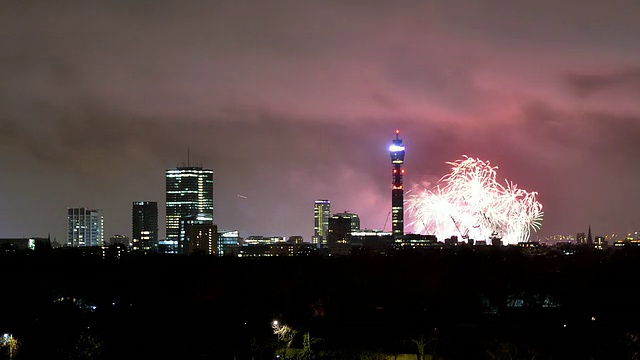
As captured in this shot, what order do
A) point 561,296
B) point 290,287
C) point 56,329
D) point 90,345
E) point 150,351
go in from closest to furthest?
point 90,345 → point 150,351 → point 56,329 → point 561,296 → point 290,287

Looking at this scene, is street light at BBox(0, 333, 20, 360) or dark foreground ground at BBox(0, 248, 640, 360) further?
dark foreground ground at BBox(0, 248, 640, 360)

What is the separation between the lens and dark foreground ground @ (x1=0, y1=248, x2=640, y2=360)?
39.7m

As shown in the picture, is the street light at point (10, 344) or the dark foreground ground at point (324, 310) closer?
the street light at point (10, 344)

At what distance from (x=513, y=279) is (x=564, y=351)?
33.0 m

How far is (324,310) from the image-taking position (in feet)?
167

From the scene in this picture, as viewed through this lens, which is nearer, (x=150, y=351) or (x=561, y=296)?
(x=150, y=351)

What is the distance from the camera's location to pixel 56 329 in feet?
152

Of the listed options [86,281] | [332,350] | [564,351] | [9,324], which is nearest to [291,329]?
[332,350]

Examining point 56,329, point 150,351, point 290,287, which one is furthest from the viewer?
point 290,287

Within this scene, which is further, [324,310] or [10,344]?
[324,310]

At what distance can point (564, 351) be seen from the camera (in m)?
39.6

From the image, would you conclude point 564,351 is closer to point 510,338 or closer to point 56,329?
point 510,338

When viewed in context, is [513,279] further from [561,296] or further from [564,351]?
[564,351]

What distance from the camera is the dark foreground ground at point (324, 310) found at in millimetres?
39656
